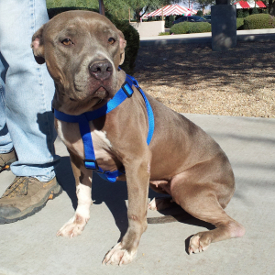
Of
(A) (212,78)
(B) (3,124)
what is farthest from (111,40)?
(A) (212,78)

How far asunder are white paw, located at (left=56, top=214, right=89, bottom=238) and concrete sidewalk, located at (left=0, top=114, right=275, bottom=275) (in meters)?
0.04

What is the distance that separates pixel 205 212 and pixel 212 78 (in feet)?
18.9

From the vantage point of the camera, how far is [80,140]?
2.36m

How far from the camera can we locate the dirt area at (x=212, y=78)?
5.81 meters

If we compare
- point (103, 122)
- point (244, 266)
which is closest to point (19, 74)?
point (103, 122)

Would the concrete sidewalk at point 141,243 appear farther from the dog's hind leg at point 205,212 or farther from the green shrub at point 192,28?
the green shrub at point 192,28

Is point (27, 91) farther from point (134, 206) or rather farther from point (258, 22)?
point (258, 22)

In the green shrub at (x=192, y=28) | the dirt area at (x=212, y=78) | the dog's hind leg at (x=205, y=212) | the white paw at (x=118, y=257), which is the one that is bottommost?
the green shrub at (x=192, y=28)

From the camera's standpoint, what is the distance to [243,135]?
4.33 meters

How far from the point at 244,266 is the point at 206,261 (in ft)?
0.74

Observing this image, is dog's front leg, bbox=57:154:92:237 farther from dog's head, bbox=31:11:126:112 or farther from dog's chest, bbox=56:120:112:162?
dog's head, bbox=31:11:126:112

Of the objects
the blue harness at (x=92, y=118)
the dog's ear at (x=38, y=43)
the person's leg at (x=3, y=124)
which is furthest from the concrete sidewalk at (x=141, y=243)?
the dog's ear at (x=38, y=43)

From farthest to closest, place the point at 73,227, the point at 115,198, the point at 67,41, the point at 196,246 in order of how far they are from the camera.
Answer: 1. the point at 115,198
2. the point at 73,227
3. the point at 196,246
4. the point at 67,41

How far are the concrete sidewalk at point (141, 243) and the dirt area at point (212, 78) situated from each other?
8.01 ft
